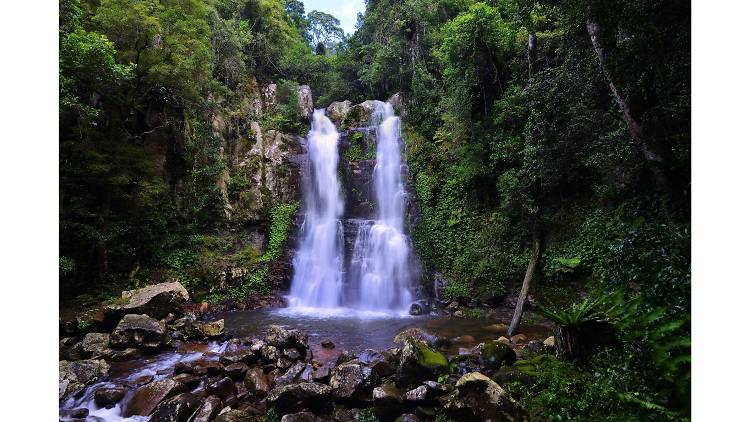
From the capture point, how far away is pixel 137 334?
26.2 feet

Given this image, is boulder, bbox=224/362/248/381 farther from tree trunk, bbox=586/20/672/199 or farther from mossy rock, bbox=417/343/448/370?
tree trunk, bbox=586/20/672/199

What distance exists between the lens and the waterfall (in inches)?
537

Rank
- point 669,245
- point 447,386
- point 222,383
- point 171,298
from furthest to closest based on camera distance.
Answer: point 171,298, point 222,383, point 447,386, point 669,245

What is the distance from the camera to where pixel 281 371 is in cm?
667

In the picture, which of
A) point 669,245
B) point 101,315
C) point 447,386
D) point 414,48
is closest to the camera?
point 669,245

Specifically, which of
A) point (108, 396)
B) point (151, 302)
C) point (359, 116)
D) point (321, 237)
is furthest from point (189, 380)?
point (359, 116)

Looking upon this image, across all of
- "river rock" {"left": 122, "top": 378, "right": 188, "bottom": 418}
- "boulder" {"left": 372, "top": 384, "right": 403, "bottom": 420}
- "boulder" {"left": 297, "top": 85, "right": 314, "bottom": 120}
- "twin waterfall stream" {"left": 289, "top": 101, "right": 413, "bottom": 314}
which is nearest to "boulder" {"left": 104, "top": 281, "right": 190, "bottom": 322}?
"twin waterfall stream" {"left": 289, "top": 101, "right": 413, "bottom": 314}

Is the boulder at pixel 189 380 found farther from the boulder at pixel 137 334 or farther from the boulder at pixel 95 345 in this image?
the boulder at pixel 95 345

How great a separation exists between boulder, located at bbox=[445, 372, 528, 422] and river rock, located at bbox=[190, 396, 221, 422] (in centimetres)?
323

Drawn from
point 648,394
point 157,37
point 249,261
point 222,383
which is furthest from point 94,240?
point 648,394

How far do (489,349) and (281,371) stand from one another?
3718mm

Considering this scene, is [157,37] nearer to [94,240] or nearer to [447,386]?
[94,240]

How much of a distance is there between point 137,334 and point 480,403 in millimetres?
7417

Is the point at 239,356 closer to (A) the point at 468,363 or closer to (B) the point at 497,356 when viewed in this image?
(A) the point at 468,363
